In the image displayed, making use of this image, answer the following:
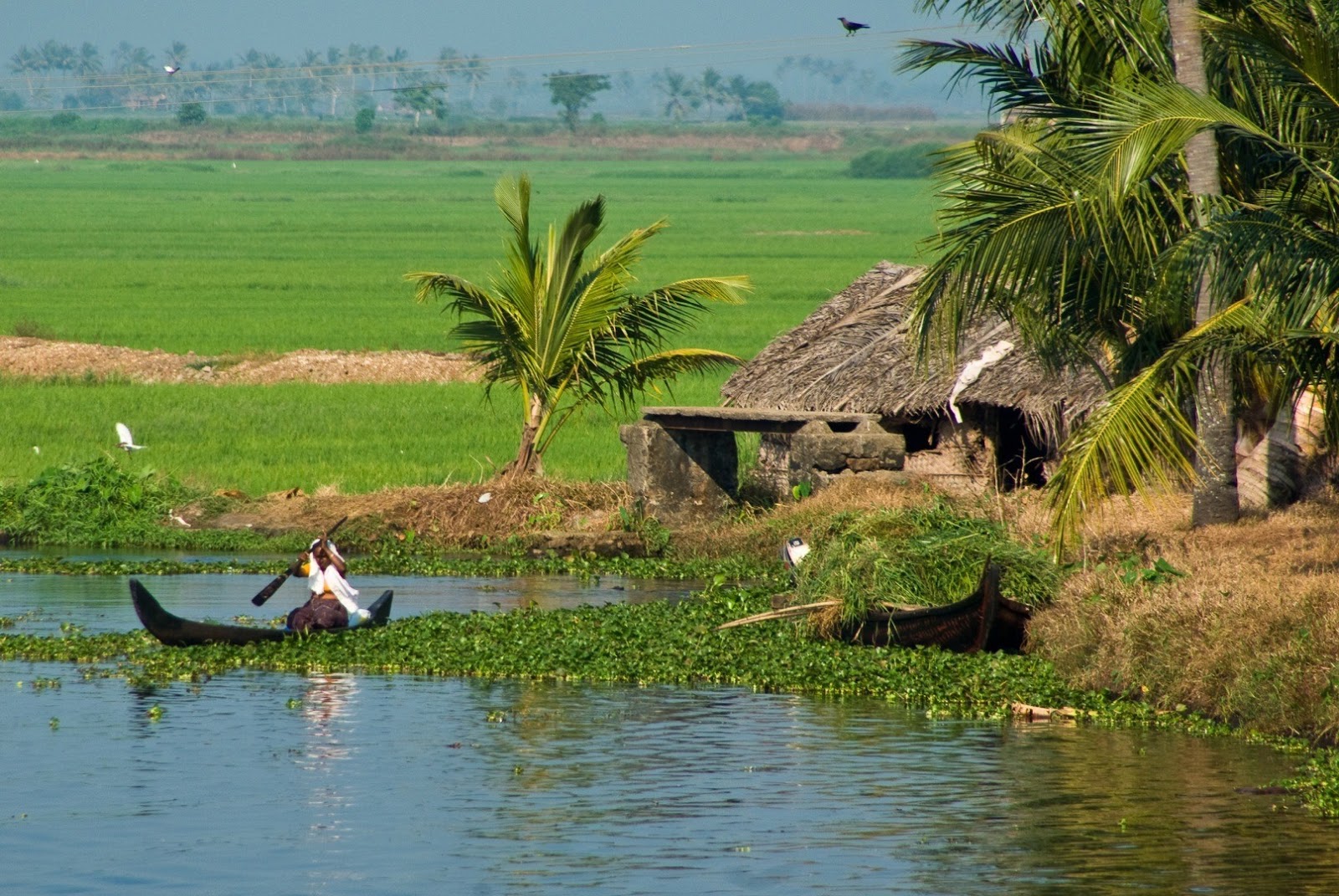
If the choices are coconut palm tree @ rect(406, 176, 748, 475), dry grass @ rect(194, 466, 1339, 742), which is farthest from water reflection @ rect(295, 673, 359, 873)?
coconut palm tree @ rect(406, 176, 748, 475)

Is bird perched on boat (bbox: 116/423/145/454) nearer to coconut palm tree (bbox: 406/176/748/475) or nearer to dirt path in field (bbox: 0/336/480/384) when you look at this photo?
coconut palm tree (bbox: 406/176/748/475)

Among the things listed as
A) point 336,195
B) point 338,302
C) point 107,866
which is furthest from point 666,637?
point 336,195

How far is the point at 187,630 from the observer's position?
16.2m

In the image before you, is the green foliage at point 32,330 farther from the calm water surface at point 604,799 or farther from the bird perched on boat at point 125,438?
the calm water surface at point 604,799

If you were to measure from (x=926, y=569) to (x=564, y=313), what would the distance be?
9457 millimetres

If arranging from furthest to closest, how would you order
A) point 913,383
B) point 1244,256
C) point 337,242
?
point 337,242 < point 913,383 < point 1244,256

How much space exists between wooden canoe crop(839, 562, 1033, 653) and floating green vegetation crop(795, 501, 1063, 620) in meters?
0.22

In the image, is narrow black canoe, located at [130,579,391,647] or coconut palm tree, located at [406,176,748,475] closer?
narrow black canoe, located at [130,579,391,647]

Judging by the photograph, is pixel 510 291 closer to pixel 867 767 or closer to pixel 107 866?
pixel 867 767

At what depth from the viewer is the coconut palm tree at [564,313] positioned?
81.0 feet

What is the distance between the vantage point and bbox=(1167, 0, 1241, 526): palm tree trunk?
15.8m

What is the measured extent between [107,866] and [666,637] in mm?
6720

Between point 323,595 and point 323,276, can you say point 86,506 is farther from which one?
point 323,276

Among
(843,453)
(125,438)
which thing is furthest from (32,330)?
(843,453)
